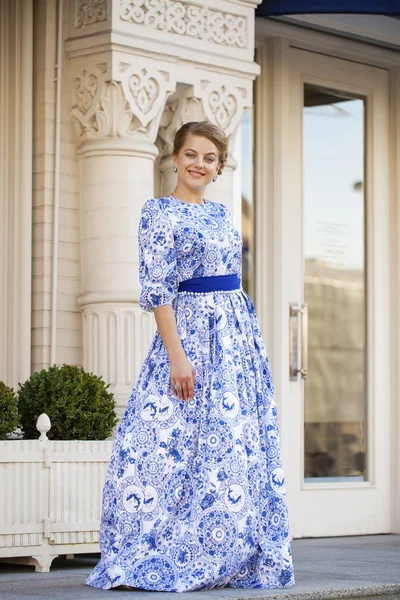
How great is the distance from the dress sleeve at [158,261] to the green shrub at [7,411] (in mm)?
1043

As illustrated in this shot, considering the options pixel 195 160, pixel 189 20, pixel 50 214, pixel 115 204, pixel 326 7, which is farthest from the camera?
pixel 326 7

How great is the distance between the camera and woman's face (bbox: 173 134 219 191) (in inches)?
180

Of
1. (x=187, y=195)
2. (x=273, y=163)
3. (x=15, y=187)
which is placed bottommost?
(x=187, y=195)

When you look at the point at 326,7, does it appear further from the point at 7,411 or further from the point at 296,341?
the point at 7,411

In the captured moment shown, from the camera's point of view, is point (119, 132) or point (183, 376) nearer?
point (183, 376)

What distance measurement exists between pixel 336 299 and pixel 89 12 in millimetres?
2683

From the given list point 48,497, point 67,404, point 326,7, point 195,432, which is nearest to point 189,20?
point 326,7

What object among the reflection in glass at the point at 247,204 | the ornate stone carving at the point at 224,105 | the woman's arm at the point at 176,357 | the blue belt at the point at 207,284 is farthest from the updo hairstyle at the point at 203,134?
the reflection in glass at the point at 247,204

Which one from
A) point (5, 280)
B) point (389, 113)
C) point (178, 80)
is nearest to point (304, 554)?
point (5, 280)

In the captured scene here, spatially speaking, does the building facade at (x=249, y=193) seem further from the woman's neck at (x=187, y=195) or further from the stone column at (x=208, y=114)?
the woman's neck at (x=187, y=195)

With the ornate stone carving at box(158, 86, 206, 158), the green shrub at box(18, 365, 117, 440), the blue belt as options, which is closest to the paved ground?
the green shrub at box(18, 365, 117, 440)

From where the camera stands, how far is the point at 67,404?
543 cm

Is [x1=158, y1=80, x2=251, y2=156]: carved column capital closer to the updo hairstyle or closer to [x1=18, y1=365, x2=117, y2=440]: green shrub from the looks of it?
[x1=18, y1=365, x2=117, y2=440]: green shrub

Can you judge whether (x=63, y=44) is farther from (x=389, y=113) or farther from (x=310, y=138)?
(x=389, y=113)
